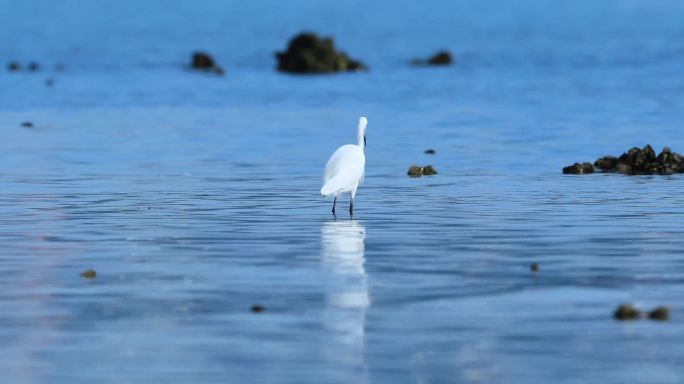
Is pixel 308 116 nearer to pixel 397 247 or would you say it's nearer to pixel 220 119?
pixel 220 119

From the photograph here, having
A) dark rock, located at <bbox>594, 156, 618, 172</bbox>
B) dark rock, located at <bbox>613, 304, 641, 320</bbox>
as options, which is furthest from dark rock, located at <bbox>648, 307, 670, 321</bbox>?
dark rock, located at <bbox>594, 156, 618, 172</bbox>

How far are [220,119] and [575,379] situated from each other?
38118mm

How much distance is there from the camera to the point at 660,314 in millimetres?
15391

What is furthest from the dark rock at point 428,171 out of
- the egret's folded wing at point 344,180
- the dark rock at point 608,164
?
the egret's folded wing at point 344,180

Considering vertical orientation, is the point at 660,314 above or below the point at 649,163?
below

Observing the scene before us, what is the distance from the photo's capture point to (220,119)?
50625 mm

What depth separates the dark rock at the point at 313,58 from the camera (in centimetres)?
8419

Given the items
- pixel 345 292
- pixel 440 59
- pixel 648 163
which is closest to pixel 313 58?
pixel 440 59

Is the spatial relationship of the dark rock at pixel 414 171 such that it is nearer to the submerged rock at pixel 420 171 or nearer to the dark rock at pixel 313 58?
the submerged rock at pixel 420 171

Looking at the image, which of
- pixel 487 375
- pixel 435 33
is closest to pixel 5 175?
pixel 487 375

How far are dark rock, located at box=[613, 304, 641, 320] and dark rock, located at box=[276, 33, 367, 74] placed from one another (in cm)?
6848

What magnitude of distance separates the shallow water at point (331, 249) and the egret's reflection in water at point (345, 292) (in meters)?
0.04

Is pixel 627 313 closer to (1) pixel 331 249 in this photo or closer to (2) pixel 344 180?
(1) pixel 331 249

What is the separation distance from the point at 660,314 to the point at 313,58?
227ft
